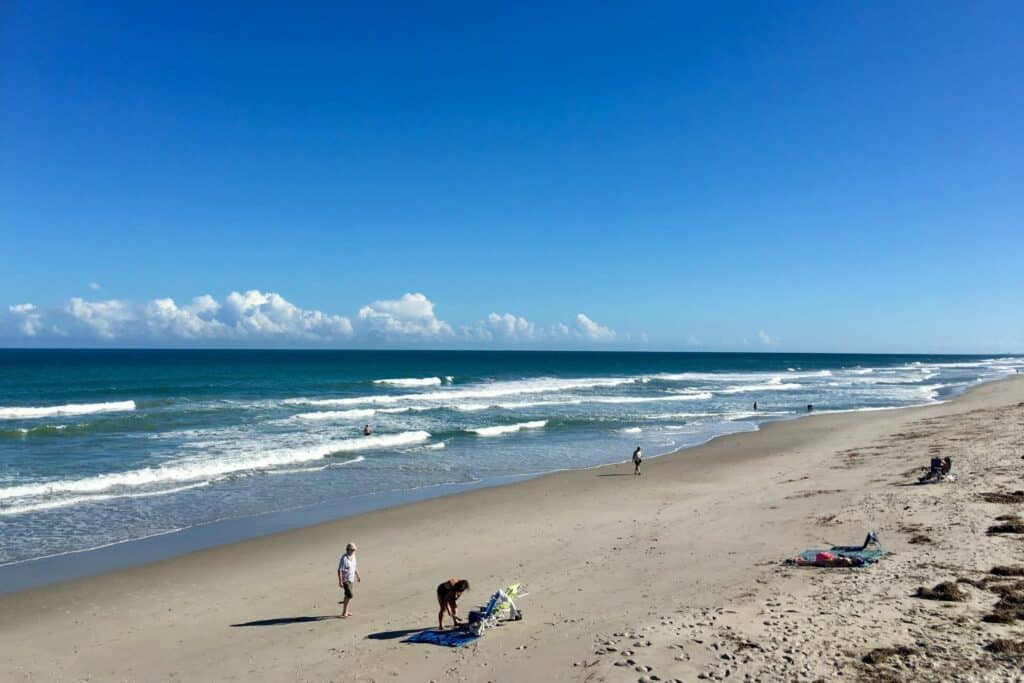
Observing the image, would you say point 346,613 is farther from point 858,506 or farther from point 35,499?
point 35,499

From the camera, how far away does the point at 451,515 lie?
57.1 ft

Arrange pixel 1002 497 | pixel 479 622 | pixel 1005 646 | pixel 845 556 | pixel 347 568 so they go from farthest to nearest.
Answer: pixel 1002 497, pixel 845 556, pixel 347 568, pixel 479 622, pixel 1005 646

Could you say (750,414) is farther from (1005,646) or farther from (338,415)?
(1005,646)

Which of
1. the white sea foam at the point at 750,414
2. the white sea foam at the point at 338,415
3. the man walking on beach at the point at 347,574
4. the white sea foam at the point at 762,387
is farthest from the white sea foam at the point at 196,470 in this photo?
the white sea foam at the point at 762,387

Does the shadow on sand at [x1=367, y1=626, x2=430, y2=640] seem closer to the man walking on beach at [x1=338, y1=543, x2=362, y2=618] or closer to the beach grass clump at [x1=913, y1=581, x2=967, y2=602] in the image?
the man walking on beach at [x1=338, y1=543, x2=362, y2=618]

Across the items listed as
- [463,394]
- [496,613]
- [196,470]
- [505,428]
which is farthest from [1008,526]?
[463,394]

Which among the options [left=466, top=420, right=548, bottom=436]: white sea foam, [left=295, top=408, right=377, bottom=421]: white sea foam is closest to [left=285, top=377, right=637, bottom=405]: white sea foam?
[left=295, top=408, right=377, bottom=421]: white sea foam

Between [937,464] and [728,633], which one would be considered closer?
[728,633]

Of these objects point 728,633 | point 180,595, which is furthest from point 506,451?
point 728,633

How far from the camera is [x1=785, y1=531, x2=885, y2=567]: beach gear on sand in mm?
11273

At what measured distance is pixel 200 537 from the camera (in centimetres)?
1559

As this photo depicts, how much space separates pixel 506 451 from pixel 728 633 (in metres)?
19.4

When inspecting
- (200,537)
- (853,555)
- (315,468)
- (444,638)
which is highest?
(853,555)

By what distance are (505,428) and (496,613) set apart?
24.3m
